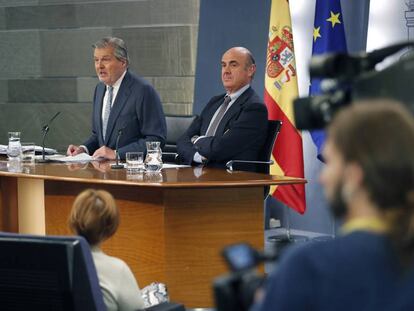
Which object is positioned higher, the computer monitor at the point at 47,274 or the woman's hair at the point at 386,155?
the woman's hair at the point at 386,155

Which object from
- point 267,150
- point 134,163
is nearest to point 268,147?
point 267,150

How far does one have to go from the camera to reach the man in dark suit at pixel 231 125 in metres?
→ 5.46

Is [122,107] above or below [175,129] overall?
above

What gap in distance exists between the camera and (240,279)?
1.52 metres

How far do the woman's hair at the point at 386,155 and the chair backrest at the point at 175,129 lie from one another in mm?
4652

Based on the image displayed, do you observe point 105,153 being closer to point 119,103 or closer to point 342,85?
point 119,103

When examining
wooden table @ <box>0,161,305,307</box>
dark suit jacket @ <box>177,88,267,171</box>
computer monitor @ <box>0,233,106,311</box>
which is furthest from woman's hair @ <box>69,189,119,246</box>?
dark suit jacket @ <box>177,88,267,171</box>

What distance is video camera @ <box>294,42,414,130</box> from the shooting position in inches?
65.1

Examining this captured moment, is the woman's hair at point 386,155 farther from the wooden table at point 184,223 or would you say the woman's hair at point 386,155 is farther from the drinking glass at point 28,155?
the drinking glass at point 28,155

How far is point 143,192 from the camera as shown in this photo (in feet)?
15.3

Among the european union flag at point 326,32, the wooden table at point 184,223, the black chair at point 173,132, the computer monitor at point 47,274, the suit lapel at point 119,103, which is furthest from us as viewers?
the european union flag at point 326,32

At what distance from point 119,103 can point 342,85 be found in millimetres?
4273

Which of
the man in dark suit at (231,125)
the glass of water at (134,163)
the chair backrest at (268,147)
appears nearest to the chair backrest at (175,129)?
the man in dark suit at (231,125)

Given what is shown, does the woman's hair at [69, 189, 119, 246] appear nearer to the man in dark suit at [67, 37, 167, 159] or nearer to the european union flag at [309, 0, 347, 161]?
the man in dark suit at [67, 37, 167, 159]
